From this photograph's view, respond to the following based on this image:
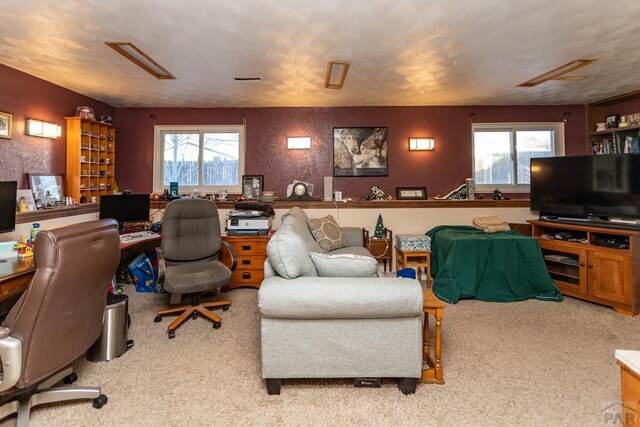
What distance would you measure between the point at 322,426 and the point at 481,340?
1605 millimetres

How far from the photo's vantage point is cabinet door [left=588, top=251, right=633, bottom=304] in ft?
10.4

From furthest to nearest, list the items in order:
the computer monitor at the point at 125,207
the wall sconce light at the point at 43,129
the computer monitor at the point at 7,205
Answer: the computer monitor at the point at 125,207, the wall sconce light at the point at 43,129, the computer monitor at the point at 7,205

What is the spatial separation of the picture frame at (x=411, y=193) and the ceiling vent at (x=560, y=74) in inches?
67.4

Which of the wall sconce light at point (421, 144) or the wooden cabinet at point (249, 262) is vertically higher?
the wall sconce light at point (421, 144)

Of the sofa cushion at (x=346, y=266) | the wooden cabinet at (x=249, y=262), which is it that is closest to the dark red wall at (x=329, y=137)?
the wooden cabinet at (x=249, y=262)

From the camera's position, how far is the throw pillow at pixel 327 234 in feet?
12.1

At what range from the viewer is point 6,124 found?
311 centimetres

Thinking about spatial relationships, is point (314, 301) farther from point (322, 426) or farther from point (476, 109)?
point (476, 109)

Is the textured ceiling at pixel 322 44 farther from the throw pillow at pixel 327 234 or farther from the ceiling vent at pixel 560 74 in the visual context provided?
the throw pillow at pixel 327 234

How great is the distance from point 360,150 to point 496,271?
2344mm

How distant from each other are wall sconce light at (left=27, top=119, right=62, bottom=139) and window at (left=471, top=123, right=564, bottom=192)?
531 centimetres

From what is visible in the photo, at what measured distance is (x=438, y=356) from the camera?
206 cm

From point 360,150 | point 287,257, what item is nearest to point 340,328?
point 287,257

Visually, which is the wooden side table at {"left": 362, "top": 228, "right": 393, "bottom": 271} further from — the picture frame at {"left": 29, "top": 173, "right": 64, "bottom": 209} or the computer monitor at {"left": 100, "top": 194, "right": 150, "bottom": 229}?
the picture frame at {"left": 29, "top": 173, "right": 64, "bottom": 209}
